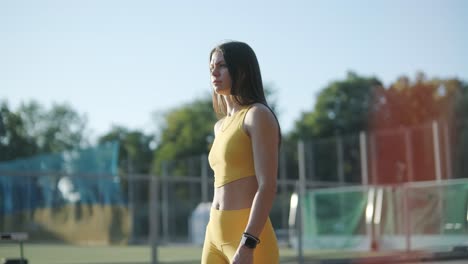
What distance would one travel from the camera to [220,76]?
265cm

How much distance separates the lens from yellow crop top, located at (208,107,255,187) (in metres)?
2.57

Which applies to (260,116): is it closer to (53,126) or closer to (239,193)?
(239,193)

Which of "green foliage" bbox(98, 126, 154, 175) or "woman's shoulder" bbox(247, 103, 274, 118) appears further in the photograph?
"green foliage" bbox(98, 126, 154, 175)

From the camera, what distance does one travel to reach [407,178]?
26656 mm

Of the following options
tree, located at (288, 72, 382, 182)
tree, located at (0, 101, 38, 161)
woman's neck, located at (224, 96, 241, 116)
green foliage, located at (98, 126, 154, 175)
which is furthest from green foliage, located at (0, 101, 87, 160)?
woman's neck, located at (224, 96, 241, 116)

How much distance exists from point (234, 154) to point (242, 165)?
0.04 metres

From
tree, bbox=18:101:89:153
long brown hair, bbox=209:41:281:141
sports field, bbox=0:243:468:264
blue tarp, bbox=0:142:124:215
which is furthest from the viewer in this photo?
tree, bbox=18:101:89:153

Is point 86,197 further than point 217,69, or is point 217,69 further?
point 86,197

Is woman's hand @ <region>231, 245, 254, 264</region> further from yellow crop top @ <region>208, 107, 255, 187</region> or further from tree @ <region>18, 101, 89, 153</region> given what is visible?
tree @ <region>18, 101, 89, 153</region>

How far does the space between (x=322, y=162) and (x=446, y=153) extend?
4.62 metres

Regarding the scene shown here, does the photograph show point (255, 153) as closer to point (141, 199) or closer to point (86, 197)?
point (86, 197)

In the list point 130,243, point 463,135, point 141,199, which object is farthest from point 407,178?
point 130,243

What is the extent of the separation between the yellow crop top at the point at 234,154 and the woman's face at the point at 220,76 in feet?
0.31

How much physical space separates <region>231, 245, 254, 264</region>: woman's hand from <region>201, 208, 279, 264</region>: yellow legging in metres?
0.07
